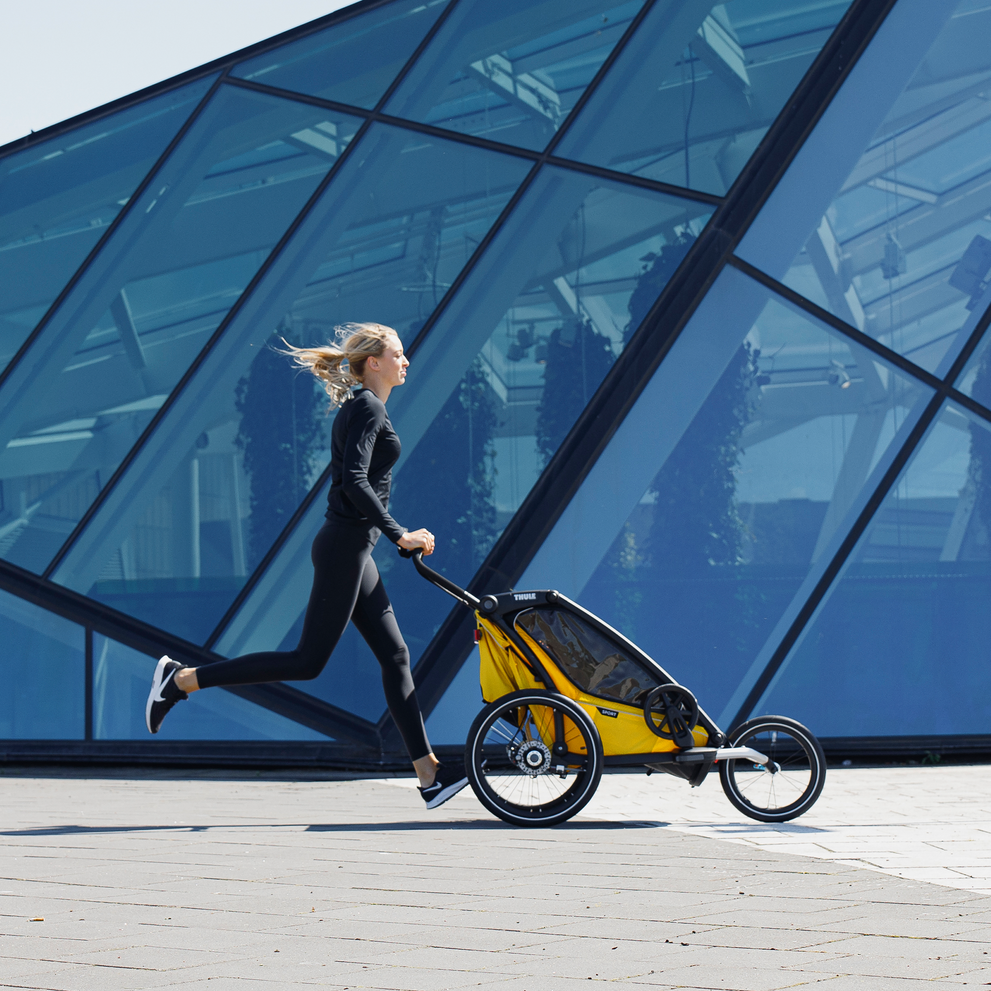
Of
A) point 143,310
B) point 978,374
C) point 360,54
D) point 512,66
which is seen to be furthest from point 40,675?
point 978,374

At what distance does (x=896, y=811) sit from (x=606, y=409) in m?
2.84

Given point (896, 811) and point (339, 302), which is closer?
point (896, 811)

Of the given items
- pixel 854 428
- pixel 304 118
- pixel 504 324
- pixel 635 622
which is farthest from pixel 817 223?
pixel 304 118

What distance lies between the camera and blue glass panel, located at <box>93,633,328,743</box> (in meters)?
7.33

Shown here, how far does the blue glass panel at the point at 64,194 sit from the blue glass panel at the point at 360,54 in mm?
685

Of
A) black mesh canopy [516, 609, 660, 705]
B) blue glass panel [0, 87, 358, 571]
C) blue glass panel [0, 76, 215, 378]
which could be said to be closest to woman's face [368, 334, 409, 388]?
black mesh canopy [516, 609, 660, 705]

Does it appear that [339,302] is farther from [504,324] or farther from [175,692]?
[175,692]

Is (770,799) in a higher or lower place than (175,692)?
lower

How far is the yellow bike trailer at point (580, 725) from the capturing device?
4949 mm

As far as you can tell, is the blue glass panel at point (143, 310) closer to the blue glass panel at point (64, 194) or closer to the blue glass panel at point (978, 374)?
the blue glass panel at point (64, 194)

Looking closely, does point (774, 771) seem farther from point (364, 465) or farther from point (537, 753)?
point (364, 465)

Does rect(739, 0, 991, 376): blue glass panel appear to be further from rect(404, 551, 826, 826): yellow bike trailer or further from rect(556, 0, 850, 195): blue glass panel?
rect(404, 551, 826, 826): yellow bike trailer

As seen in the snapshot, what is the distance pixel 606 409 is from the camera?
23.9 ft

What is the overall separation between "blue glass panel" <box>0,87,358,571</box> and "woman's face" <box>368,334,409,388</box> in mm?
2760
